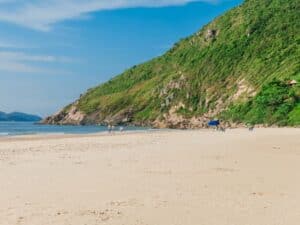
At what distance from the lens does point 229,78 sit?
480ft

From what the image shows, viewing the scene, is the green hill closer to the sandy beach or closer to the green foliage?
the green foliage

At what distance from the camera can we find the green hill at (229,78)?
11094 centimetres

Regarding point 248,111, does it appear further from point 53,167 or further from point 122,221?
point 122,221

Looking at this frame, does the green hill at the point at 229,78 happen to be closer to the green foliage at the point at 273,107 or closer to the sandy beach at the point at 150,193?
the green foliage at the point at 273,107

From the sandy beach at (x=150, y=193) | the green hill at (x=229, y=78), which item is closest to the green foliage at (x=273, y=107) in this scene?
the green hill at (x=229, y=78)

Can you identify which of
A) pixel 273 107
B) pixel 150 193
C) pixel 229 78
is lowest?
pixel 150 193

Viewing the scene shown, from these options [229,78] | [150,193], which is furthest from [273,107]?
[150,193]

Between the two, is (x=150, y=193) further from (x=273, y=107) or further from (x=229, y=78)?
(x=229, y=78)

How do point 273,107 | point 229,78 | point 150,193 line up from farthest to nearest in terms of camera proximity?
point 229,78 < point 273,107 < point 150,193

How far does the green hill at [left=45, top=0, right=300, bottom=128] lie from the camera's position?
111 m

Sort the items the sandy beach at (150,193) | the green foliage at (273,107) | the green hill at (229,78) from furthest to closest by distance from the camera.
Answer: the green hill at (229,78) < the green foliage at (273,107) < the sandy beach at (150,193)

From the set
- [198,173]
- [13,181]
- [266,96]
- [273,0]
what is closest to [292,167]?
[198,173]

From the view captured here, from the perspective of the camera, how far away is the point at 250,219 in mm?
12133

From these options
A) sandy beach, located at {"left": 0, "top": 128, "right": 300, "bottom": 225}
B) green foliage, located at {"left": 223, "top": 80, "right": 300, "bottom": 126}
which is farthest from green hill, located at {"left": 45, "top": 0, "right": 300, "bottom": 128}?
sandy beach, located at {"left": 0, "top": 128, "right": 300, "bottom": 225}
